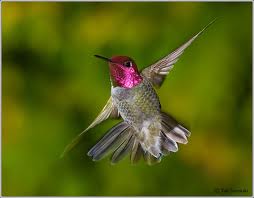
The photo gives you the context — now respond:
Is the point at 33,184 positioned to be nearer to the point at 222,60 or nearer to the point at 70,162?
the point at 70,162

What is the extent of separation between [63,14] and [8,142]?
0.69 m

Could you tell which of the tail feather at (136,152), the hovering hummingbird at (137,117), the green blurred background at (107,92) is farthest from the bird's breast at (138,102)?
the green blurred background at (107,92)

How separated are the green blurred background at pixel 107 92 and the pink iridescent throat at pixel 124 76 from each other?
81 cm

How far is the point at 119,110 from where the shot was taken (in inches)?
61.1

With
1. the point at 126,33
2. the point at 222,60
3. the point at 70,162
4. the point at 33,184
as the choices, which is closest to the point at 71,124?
the point at 70,162

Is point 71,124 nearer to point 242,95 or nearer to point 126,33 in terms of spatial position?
point 126,33

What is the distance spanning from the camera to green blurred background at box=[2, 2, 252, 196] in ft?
8.00

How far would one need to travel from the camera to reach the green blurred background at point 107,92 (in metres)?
2.44

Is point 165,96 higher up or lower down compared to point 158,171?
higher up

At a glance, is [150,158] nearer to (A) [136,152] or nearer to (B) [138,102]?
(A) [136,152]

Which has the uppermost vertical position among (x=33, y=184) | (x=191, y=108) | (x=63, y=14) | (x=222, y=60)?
(x=63, y=14)

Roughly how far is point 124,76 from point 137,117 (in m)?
A: 0.14

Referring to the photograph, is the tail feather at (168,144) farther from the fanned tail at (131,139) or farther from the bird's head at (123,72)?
the bird's head at (123,72)

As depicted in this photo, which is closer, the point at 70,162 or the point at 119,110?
the point at 119,110
